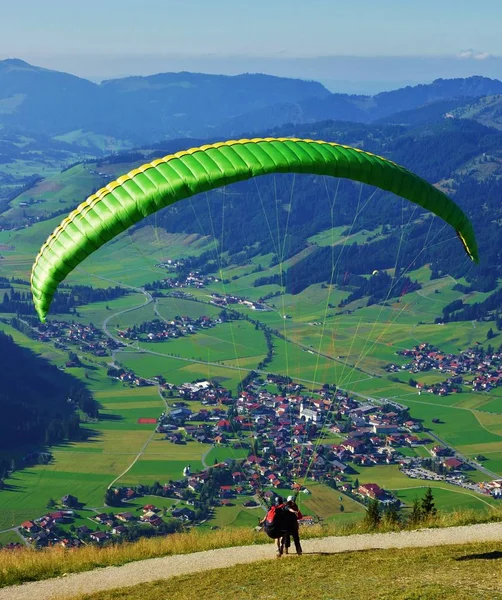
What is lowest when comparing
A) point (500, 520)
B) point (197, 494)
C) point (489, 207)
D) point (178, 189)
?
point (197, 494)

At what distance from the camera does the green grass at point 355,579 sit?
571 inches

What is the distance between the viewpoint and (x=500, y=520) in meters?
21.8

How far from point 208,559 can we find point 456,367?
267 feet

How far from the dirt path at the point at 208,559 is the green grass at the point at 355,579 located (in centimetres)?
75

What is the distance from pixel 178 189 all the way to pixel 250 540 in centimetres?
881

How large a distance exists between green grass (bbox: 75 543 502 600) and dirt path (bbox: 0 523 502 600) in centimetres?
75

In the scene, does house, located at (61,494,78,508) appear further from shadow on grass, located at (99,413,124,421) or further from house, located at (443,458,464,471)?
house, located at (443,458,464,471)

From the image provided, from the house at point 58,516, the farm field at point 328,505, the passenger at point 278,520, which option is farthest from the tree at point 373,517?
the house at point 58,516

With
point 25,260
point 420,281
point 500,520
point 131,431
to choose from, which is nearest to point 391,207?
point 420,281

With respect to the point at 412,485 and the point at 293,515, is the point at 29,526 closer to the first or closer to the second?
the point at 412,485

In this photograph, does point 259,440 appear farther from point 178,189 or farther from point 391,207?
point 391,207

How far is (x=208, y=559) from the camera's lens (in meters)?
18.9

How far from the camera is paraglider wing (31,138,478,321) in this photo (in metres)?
15.9

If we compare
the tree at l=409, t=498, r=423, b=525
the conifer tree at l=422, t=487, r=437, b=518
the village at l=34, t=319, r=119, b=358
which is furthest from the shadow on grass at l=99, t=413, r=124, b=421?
the tree at l=409, t=498, r=423, b=525
